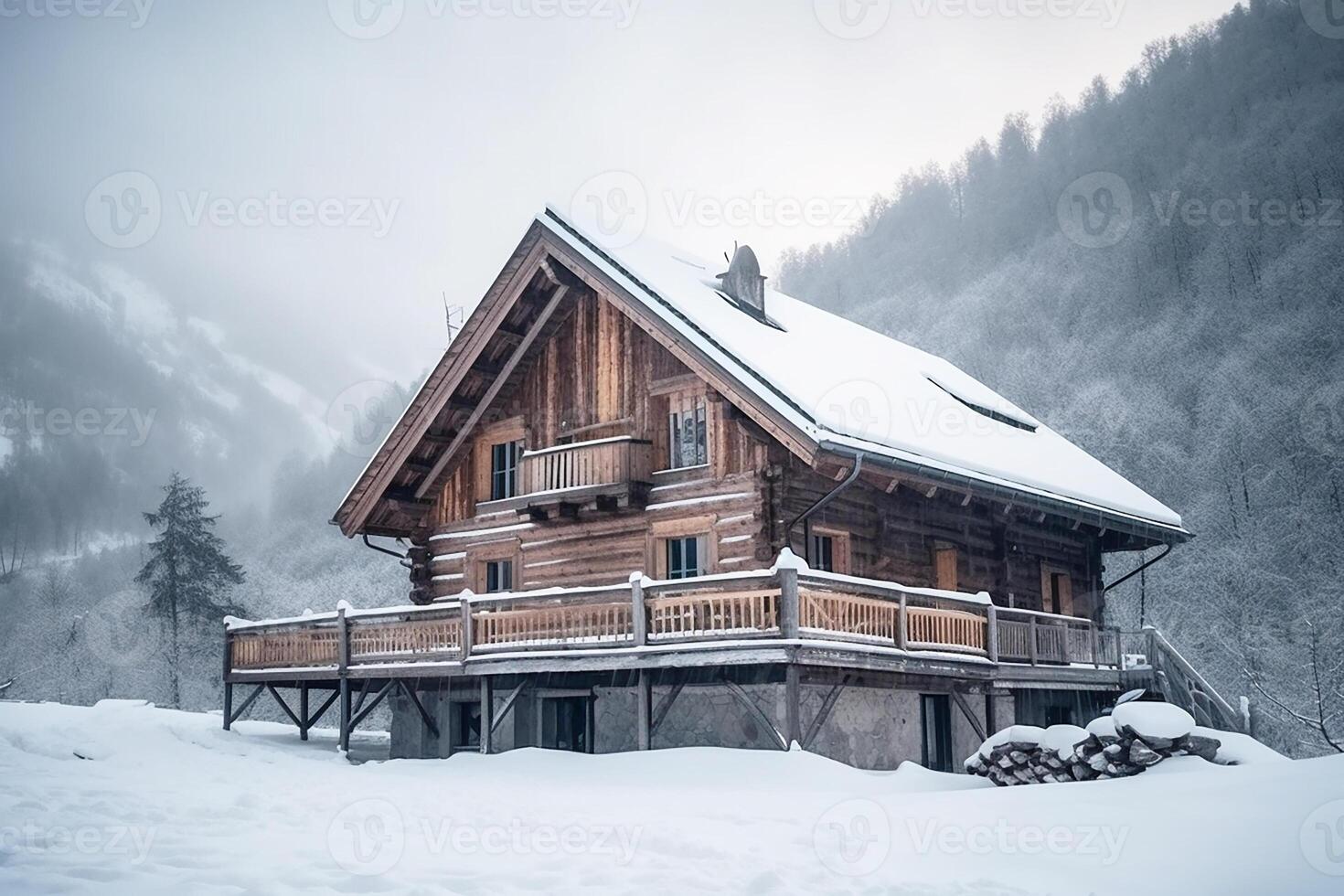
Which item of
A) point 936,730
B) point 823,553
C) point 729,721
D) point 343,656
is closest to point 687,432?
point 823,553

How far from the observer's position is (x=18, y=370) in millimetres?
196750

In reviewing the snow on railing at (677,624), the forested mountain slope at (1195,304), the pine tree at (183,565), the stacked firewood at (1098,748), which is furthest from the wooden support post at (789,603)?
the pine tree at (183,565)

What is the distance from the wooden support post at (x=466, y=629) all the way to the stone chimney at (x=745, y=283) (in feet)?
29.3

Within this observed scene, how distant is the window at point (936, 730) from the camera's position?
2355 cm

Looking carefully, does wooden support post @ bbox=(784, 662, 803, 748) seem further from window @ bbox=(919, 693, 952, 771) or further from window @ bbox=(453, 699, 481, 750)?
window @ bbox=(453, 699, 481, 750)

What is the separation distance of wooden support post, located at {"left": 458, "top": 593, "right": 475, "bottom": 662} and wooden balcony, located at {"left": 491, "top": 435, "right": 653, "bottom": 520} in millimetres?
3194

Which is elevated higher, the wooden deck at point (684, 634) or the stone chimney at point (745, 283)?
the stone chimney at point (745, 283)

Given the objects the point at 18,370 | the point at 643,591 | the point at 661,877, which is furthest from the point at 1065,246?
the point at 18,370

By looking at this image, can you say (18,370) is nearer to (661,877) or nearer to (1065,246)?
(1065,246)

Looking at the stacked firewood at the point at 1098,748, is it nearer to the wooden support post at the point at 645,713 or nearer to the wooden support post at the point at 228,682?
the wooden support post at the point at 645,713

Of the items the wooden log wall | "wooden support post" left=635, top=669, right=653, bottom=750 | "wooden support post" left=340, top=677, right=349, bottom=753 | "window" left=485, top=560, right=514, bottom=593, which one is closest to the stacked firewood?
"wooden support post" left=635, top=669, right=653, bottom=750

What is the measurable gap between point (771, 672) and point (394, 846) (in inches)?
375

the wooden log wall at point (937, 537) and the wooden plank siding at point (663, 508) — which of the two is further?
the wooden log wall at point (937, 537)

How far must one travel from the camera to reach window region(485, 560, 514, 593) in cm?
2680
